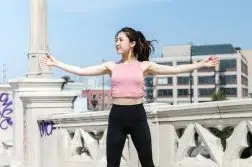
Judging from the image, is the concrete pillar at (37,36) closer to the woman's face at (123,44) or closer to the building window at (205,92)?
the woman's face at (123,44)

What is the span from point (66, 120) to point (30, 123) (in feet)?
4.00

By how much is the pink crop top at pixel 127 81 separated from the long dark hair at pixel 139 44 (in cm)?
19

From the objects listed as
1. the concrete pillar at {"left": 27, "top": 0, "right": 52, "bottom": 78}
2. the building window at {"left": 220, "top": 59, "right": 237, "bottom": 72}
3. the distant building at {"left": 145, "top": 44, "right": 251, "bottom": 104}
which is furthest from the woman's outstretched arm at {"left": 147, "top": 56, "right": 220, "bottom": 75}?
the building window at {"left": 220, "top": 59, "right": 237, "bottom": 72}

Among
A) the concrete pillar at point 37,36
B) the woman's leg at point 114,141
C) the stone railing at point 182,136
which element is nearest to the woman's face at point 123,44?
the woman's leg at point 114,141

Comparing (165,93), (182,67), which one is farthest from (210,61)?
(165,93)

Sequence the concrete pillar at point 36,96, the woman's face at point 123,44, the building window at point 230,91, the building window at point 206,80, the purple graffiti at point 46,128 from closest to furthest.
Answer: the woman's face at point 123,44 < the purple graffiti at point 46,128 < the concrete pillar at point 36,96 < the building window at point 230,91 < the building window at point 206,80

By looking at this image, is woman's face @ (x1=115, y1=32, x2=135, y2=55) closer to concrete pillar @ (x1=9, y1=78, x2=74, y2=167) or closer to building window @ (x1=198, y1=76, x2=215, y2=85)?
concrete pillar @ (x1=9, y1=78, x2=74, y2=167)

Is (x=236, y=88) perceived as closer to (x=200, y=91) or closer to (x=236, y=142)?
(x=200, y=91)

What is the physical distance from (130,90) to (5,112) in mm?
8586

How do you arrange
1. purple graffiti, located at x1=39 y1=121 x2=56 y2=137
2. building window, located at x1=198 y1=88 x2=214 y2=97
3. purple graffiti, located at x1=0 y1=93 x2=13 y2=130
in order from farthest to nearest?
1. building window, located at x1=198 y1=88 x2=214 y2=97
2. purple graffiti, located at x1=0 y1=93 x2=13 y2=130
3. purple graffiti, located at x1=39 y1=121 x2=56 y2=137

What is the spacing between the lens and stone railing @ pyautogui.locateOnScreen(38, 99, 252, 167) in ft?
16.2

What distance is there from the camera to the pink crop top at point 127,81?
172 inches

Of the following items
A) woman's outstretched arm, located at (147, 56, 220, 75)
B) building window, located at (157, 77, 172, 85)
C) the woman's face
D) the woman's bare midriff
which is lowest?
building window, located at (157, 77, 172, 85)

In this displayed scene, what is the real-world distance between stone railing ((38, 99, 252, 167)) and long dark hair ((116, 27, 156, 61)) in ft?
2.81
